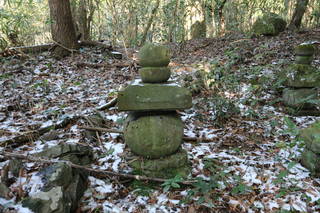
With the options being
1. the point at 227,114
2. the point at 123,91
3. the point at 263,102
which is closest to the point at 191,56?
the point at 263,102

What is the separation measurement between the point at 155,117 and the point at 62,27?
5959 millimetres

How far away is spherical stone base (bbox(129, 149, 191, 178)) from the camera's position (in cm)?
275

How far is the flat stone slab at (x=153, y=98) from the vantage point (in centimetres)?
261

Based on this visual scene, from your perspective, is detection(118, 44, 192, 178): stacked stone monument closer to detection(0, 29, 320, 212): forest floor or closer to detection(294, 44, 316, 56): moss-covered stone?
detection(0, 29, 320, 212): forest floor

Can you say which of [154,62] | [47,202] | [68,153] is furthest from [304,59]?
[47,202]

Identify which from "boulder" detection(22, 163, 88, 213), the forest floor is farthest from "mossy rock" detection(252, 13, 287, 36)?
"boulder" detection(22, 163, 88, 213)

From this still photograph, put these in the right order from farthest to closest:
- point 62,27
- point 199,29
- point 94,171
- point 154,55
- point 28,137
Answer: point 199,29
point 62,27
point 28,137
point 154,55
point 94,171

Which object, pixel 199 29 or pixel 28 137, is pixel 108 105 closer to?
pixel 28 137

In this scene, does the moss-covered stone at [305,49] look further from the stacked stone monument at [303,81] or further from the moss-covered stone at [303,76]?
the moss-covered stone at [303,76]

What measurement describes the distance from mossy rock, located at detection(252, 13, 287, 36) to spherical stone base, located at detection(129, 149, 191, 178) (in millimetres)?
7843

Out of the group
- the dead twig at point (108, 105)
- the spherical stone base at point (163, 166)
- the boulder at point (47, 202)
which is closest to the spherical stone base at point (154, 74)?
the spherical stone base at point (163, 166)

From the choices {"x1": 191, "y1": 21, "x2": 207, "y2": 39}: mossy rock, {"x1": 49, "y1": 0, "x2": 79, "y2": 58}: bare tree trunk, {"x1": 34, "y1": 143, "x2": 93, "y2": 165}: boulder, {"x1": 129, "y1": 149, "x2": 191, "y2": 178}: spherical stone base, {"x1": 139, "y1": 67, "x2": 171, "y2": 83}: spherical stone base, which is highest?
{"x1": 191, "y1": 21, "x2": 207, "y2": 39}: mossy rock

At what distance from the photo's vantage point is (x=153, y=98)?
102 inches

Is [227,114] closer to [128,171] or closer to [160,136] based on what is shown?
[160,136]
